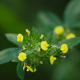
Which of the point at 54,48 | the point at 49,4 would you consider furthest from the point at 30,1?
the point at 54,48

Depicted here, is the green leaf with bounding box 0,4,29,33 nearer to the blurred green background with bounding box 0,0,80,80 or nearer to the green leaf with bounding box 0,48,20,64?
the blurred green background with bounding box 0,0,80,80

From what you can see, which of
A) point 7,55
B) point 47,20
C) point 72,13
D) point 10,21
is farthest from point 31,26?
point 7,55

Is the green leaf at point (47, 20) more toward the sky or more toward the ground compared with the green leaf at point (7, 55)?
more toward the sky

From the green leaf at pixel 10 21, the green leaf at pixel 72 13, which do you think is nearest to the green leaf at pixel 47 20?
the green leaf at pixel 72 13

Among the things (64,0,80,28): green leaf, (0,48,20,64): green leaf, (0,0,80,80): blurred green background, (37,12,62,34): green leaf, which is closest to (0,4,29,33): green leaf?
(0,0,80,80): blurred green background

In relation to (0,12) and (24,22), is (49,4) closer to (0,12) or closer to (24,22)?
(24,22)

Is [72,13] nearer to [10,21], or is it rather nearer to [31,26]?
[31,26]

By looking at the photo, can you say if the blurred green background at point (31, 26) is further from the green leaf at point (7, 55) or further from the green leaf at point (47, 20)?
the green leaf at point (7, 55)

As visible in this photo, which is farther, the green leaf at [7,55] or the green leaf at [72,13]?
the green leaf at [72,13]
